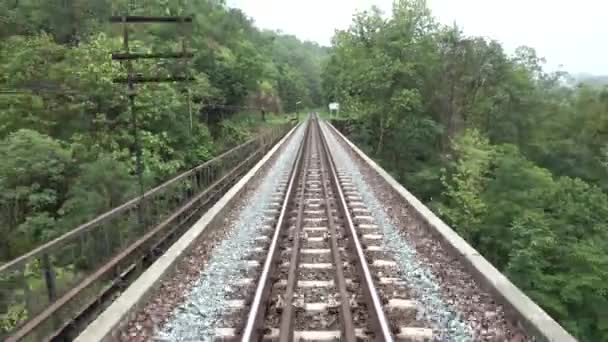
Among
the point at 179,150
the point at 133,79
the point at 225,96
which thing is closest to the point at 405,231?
the point at 133,79

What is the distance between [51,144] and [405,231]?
34.3 feet

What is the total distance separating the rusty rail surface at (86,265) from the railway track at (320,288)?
199 centimetres

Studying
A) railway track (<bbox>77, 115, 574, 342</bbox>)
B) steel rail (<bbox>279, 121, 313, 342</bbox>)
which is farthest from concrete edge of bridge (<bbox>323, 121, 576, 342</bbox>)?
steel rail (<bbox>279, 121, 313, 342</bbox>)

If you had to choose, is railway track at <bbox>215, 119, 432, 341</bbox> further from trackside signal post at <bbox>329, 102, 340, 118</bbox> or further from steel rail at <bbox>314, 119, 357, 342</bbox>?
trackside signal post at <bbox>329, 102, 340, 118</bbox>

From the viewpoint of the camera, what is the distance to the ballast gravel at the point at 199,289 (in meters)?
5.21

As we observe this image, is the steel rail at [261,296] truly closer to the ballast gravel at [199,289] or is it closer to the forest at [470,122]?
the ballast gravel at [199,289]

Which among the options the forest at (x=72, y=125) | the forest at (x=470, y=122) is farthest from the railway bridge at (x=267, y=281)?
the forest at (x=470, y=122)

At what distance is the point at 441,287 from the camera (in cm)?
624

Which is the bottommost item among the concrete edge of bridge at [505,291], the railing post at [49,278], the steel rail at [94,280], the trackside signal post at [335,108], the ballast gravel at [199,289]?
the ballast gravel at [199,289]

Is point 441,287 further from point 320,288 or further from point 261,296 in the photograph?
point 261,296

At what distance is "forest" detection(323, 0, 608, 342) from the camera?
1989cm

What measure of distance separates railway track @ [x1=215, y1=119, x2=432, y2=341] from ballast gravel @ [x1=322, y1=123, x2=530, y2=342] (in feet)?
0.70

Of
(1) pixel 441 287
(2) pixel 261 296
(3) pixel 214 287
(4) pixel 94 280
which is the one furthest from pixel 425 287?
(4) pixel 94 280

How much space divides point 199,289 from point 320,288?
65.8 inches
